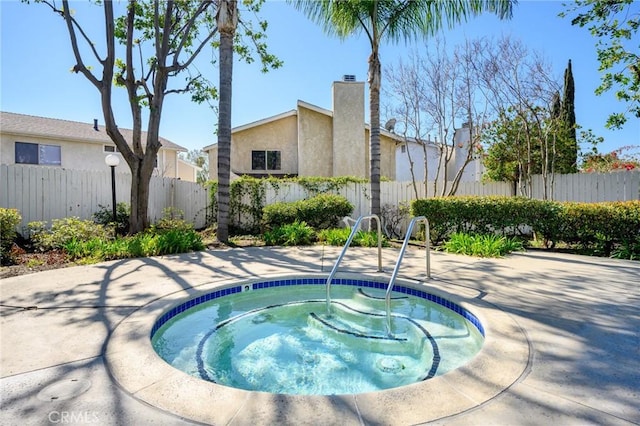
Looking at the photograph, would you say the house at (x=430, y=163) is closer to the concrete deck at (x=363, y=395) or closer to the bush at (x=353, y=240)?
the bush at (x=353, y=240)

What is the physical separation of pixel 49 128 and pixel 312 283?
63.5 ft

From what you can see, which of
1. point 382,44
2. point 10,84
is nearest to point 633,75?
point 382,44

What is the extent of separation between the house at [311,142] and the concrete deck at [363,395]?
12.8 m

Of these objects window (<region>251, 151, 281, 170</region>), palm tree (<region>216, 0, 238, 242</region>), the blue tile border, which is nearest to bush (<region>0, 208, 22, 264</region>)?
palm tree (<region>216, 0, 238, 242</region>)

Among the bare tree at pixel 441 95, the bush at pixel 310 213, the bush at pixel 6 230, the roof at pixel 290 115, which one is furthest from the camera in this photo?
the roof at pixel 290 115

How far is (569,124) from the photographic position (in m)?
13.0

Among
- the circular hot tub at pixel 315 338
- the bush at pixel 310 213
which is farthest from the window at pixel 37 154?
the circular hot tub at pixel 315 338

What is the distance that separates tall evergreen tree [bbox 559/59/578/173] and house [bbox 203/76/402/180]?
6.85 m

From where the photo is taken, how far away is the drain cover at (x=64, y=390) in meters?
2.16

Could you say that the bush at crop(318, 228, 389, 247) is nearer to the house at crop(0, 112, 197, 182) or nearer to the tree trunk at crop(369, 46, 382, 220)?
the tree trunk at crop(369, 46, 382, 220)

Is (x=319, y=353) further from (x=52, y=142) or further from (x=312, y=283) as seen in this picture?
(x=52, y=142)

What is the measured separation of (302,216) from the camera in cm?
1052

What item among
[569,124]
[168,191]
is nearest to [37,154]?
[168,191]

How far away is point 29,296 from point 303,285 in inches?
140
